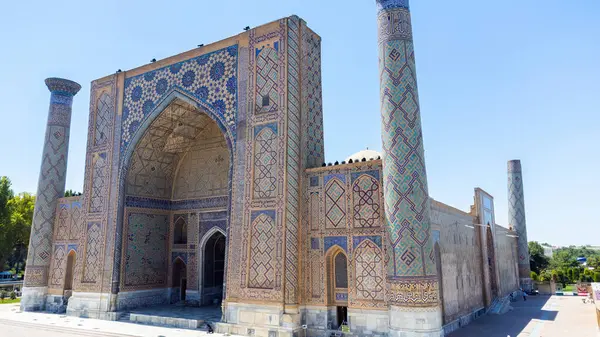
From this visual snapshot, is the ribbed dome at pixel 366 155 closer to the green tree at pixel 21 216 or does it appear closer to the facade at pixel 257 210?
the facade at pixel 257 210

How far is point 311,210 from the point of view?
27.4 ft

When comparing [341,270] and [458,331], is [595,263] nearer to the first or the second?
[458,331]

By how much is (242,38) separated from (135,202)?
5121 millimetres

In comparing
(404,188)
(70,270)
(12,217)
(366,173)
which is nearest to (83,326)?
(70,270)

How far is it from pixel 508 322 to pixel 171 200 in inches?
364

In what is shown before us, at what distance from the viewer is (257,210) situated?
8.52 m

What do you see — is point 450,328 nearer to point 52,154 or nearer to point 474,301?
point 474,301

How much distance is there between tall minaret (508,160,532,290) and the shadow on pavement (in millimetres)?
6632

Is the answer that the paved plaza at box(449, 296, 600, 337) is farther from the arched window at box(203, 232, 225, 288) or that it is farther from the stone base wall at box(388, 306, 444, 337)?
the arched window at box(203, 232, 225, 288)

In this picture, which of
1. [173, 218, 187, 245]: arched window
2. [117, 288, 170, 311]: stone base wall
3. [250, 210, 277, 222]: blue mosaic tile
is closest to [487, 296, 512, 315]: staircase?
[250, 210, 277, 222]: blue mosaic tile

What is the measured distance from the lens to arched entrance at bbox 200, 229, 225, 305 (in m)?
11.6

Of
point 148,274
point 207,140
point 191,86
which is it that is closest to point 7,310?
point 148,274

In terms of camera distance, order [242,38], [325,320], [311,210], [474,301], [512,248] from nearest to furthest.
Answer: [325,320] → [311,210] → [242,38] → [474,301] → [512,248]

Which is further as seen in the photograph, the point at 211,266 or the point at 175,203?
the point at 175,203
